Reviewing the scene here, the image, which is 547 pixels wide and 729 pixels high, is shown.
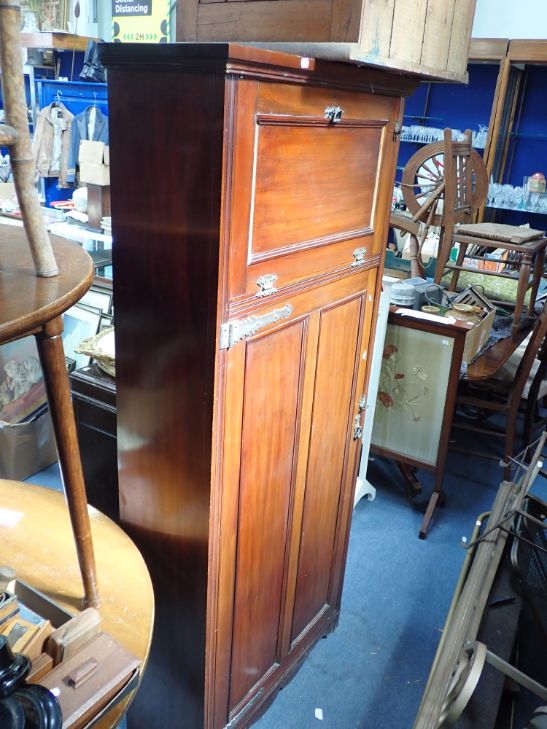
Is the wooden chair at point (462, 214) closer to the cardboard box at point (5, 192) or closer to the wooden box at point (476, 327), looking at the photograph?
the wooden box at point (476, 327)

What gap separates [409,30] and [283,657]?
1686mm

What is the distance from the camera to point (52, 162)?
6141 millimetres

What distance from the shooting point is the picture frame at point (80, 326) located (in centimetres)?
324

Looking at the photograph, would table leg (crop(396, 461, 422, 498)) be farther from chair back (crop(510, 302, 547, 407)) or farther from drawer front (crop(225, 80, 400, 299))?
drawer front (crop(225, 80, 400, 299))

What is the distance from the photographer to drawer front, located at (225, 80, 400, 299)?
1145 millimetres

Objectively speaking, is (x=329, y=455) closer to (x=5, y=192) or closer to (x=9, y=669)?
(x=9, y=669)

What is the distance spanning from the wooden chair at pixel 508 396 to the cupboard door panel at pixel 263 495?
1.43m

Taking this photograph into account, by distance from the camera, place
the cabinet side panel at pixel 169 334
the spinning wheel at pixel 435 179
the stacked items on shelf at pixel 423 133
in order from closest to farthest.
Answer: the cabinet side panel at pixel 169 334
the spinning wheel at pixel 435 179
the stacked items on shelf at pixel 423 133

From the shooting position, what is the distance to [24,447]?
296 cm

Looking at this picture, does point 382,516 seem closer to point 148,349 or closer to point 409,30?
point 148,349

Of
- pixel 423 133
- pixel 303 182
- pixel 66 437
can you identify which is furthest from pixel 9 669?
pixel 423 133

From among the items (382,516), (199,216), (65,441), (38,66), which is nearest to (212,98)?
(199,216)

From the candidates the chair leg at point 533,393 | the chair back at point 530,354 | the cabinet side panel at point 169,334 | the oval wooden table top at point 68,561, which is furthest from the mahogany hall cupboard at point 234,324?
the chair leg at point 533,393

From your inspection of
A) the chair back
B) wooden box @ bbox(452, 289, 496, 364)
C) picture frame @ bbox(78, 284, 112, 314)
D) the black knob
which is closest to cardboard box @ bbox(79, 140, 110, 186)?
picture frame @ bbox(78, 284, 112, 314)
